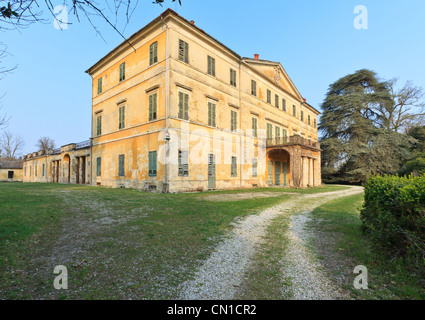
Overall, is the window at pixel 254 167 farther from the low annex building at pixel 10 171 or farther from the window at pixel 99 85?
the low annex building at pixel 10 171

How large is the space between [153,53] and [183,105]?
457 cm

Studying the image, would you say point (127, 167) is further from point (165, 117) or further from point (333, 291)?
point (333, 291)

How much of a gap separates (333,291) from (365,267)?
116cm

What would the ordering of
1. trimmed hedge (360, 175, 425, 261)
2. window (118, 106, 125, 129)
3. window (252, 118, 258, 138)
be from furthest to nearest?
window (252, 118, 258, 138) → window (118, 106, 125, 129) → trimmed hedge (360, 175, 425, 261)

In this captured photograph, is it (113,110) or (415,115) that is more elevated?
(415,115)

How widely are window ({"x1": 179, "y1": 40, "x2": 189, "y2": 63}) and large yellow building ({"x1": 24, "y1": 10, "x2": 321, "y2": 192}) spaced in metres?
0.07

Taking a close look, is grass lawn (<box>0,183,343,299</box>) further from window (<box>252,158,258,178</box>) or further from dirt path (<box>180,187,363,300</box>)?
window (<box>252,158,258,178</box>)

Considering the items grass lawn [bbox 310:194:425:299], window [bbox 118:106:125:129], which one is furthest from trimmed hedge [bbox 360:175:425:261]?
window [bbox 118:106:125:129]

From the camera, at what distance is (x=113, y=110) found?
19656 mm

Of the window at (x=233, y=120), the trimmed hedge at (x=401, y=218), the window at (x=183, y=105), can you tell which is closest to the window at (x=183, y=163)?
the window at (x=183, y=105)

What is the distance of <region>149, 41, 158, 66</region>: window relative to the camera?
15909 mm

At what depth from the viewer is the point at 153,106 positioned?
51.8 feet

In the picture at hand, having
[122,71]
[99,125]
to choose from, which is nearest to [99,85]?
[99,125]

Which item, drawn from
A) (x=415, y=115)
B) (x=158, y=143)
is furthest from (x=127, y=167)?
(x=415, y=115)
